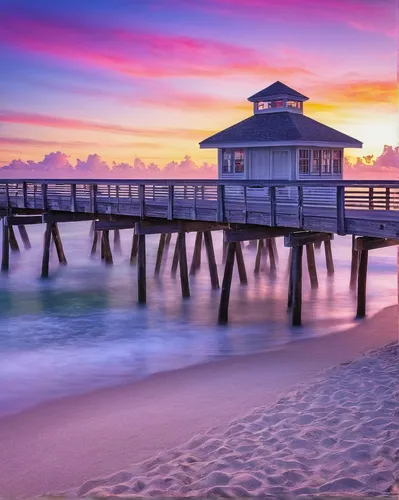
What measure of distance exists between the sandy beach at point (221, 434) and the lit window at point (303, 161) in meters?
9.85

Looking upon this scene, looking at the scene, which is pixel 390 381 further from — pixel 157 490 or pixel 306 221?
pixel 306 221

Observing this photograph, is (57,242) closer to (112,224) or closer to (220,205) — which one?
(112,224)

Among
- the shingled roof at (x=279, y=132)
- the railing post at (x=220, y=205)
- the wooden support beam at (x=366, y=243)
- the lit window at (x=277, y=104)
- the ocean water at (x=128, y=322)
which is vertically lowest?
the ocean water at (x=128, y=322)

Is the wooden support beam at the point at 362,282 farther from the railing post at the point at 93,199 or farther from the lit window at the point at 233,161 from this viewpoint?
the railing post at the point at 93,199

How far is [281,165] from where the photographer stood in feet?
61.6

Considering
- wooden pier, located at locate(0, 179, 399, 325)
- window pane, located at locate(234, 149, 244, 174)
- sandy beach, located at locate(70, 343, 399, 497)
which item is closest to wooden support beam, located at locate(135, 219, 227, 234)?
wooden pier, located at locate(0, 179, 399, 325)

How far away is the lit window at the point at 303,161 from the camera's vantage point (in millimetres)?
18688

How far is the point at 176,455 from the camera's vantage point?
5832 millimetres

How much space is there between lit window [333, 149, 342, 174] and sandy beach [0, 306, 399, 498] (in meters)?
11.2

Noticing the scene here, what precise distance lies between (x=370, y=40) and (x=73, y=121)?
31.5ft

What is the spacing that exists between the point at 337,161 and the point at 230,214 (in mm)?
8000

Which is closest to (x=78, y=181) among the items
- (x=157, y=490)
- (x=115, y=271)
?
(x=115, y=271)

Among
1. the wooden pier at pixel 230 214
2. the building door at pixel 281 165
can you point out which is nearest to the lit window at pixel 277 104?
the building door at pixel 281 165

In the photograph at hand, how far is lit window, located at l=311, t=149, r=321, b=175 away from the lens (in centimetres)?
1908
